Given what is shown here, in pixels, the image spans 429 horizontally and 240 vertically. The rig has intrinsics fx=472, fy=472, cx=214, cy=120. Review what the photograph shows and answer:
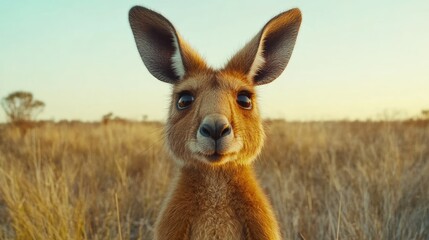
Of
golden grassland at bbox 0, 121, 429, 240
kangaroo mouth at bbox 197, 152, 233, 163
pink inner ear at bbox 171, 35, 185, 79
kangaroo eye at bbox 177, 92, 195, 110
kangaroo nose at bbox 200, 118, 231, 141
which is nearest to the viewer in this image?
kangaroo nose at bbox 200, 118, 231, 141

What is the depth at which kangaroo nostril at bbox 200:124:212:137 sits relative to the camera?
7.45 ft

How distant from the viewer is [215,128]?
7.41ft

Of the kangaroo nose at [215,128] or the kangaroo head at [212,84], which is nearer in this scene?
the kangaroo nose at [215,128]

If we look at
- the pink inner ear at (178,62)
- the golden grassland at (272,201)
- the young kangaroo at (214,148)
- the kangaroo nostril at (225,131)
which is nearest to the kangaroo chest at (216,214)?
the young kangaroo at (214,148)

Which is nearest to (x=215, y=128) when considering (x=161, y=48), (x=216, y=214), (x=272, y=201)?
(x=216, y=214)

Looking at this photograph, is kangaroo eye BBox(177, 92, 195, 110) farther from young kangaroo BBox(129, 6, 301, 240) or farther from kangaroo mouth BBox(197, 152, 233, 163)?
kangaroo mouth BBox(197, 152, 233, 163)

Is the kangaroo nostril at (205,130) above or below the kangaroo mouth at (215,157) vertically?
above

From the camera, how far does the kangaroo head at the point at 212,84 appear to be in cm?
237

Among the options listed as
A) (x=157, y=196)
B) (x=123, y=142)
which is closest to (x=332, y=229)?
(x=157, y=196)

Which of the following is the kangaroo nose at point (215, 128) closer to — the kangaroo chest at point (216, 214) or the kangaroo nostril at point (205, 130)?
the kangaroo nostril at point (205, 130)

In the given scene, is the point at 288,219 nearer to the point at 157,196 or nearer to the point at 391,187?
the point at 391,187

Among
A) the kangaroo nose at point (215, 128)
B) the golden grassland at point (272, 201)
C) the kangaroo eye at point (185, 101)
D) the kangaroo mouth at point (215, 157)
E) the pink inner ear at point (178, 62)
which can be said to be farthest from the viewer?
the golden grassland at point (272, 201)

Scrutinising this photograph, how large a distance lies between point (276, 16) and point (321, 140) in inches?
310

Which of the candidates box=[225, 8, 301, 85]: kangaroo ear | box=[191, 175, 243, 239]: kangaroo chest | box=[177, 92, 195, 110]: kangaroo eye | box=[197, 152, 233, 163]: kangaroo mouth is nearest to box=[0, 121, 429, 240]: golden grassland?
box=[225, 8, 301, 85]: kangaroo ear
